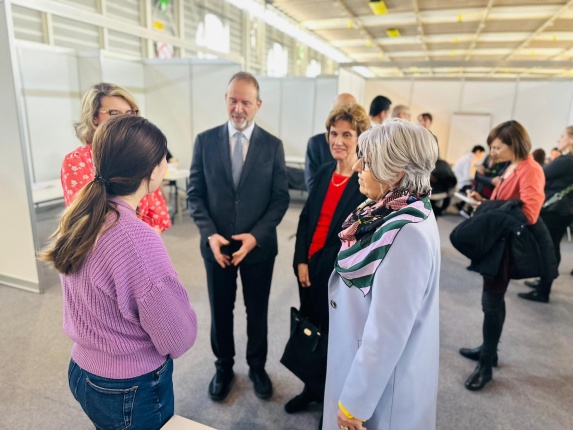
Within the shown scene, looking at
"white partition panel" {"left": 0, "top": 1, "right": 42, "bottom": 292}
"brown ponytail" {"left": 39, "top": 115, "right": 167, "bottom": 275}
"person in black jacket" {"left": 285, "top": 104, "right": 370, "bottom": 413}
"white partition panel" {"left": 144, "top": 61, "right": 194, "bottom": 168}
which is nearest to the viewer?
"brown ponytail" {"left": 39, "top": 115, "right": 167, "bottom": 275}

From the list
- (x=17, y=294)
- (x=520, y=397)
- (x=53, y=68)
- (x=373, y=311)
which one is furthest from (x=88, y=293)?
(x=53, y=68)

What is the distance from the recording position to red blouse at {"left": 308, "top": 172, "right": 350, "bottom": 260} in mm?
1696

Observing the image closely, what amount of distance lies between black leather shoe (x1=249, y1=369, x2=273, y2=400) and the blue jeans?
1017 millimetres

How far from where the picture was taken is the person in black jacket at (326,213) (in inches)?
65.8

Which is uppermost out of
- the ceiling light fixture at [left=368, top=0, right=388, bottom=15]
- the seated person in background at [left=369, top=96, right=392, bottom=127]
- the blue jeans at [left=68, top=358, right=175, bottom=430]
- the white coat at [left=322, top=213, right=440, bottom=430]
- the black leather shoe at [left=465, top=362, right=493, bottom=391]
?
the ceiling light fixture at [left=368, top=0, right=388, bottom=15]

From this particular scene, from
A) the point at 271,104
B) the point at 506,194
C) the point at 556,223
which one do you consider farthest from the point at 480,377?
the point at 271,104

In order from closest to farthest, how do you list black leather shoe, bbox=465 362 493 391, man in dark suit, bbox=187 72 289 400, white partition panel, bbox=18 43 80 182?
man in dark suit, bbox=187 72 289 400 → black leather shoe, bbox=465 362 493 391 → white partition panel, bbox=18 43 80 182

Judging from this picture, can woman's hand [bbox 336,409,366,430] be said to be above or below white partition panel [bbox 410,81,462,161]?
below

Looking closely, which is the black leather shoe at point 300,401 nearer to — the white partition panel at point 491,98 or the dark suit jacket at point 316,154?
the dark suit jacket at point 316,154

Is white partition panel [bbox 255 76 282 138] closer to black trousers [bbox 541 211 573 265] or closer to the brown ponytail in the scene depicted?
black trousers [bbox 541 211 573 265]

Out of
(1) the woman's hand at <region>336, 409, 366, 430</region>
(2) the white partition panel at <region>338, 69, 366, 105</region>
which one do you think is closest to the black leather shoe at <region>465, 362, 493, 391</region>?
(1) the woman's hand at <region>336, 409, 366, 430</region>

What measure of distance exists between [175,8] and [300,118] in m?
3.35

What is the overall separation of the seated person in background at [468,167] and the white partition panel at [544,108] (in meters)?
0.99

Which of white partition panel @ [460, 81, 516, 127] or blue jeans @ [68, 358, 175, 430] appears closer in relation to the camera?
blue jeans @ [68, 358, 175, 430]
